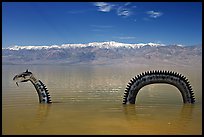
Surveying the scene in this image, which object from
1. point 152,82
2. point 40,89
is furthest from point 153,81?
point 40,89

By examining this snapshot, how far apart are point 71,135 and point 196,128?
3724mm

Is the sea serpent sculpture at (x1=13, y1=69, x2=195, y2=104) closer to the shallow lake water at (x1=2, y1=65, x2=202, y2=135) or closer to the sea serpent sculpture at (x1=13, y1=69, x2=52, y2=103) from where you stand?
the sea serpent sculpture at (x1=13, y1=69, x2=52, y2=103)

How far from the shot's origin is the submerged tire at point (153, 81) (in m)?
13.7

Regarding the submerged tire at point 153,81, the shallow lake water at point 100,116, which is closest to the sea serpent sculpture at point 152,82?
the submerged tire at point 153,81

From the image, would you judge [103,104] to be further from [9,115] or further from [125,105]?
[9,115]

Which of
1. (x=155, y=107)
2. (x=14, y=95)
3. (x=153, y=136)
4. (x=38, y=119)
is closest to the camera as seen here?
(x=153, y=136)

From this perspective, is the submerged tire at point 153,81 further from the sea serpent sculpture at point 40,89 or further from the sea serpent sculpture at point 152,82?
the sea serpent sculpture at point 40,89

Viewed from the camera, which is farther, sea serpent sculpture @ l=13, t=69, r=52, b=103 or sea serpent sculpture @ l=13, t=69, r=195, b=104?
sea serpent sculpture @ l=13, t=69, r=52, b=103

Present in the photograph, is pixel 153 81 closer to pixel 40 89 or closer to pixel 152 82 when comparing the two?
pixel 152 82

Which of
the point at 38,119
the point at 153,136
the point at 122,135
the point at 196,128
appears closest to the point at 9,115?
the point at 38,119

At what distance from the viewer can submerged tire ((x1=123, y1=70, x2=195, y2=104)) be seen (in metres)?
13.7

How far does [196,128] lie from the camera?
970 cm

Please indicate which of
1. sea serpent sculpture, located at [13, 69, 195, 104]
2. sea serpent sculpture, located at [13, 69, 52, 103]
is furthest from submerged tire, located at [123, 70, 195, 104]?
sea serpent sculpture, located at [13, 69, 52, 103]

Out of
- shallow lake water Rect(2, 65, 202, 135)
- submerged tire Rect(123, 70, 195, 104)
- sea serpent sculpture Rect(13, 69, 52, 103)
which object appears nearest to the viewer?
shallow lake water Rect(2, 65, 202, 135)
